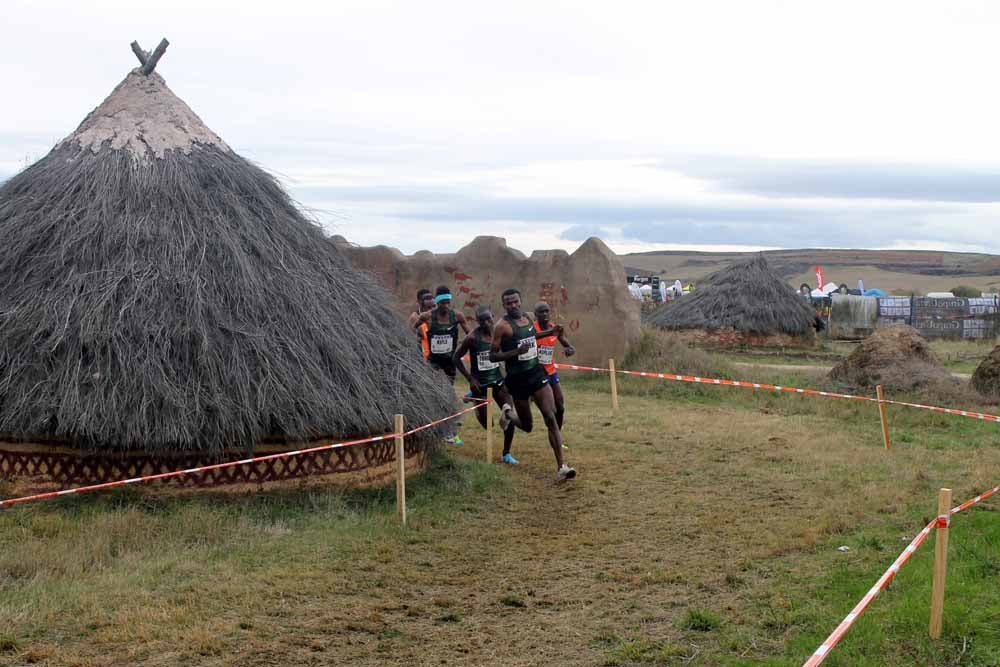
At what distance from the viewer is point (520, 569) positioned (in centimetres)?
648

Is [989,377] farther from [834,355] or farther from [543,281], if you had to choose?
[834,355]

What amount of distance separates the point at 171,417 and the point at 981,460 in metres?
7.09

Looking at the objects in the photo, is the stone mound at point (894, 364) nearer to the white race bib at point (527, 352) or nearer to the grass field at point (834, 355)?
the grass field at point (834, 355)

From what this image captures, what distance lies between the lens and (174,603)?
5469 mm

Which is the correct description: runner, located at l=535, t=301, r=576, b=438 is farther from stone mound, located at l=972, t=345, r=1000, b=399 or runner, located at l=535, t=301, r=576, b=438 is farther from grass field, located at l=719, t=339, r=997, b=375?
grass field, located at l=719, t=339, r=997, b=375

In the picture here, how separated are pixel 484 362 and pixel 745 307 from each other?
52.4 feet

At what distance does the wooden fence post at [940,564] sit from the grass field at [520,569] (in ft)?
0.34

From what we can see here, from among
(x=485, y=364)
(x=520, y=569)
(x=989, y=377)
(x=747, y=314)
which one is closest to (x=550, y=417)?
(x=485, y=364)

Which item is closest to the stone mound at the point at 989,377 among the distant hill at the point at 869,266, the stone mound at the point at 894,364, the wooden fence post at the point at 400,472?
the stone mound at the point at 894,364

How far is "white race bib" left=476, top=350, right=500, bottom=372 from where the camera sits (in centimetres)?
1012

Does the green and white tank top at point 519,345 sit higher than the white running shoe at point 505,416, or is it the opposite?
the green and white tank top at point 519,345

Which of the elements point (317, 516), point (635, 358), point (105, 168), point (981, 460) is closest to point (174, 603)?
point (317, 516)

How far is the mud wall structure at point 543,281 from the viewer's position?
53.9 ft

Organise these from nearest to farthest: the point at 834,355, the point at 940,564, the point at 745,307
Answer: the point at 940,564 → the point at 834,355 → the point at 745,307
